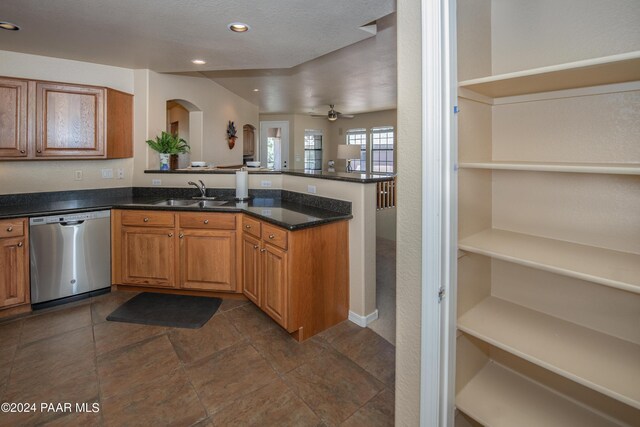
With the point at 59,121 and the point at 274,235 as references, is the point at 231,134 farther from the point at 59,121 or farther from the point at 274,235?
the point at 274,235

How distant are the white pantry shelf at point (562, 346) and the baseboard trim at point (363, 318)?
138 cm

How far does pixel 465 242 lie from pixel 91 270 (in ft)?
10.8

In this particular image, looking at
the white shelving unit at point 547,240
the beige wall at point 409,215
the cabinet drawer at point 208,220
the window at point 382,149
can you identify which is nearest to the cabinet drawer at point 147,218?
the cabinet drawer at point 208,220

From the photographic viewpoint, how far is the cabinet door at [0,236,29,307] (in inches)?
105

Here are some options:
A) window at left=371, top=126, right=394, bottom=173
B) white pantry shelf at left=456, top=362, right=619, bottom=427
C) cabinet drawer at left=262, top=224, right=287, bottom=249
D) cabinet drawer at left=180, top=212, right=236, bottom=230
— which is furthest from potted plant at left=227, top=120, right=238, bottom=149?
white pantry shelf at left=456, top=362, right=619, bottom=427

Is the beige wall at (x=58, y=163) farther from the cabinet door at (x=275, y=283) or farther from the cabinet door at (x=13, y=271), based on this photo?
the cabinet door at (x=275, y=283)

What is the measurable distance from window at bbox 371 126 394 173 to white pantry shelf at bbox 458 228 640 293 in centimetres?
790

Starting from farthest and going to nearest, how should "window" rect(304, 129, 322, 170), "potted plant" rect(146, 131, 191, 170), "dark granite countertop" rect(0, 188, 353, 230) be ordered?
"window" rect(304, 129, 322, 170) → "potted plant" rect(146, 131, 191, 170) → "dark granite countertop" rect(0, 188, 353, 230)

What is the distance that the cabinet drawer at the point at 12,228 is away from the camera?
2.65 meters

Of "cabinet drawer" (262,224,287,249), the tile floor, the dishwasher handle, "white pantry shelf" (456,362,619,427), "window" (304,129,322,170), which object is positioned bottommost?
the tile floor

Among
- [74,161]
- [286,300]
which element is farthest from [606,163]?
[74,161]

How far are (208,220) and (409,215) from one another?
2186 millimetres

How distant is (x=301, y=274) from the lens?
2408 mm

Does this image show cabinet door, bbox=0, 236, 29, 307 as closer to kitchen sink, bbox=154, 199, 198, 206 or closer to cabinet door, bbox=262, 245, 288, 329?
kitchen sink, bbox=154, 199, 198, 206
